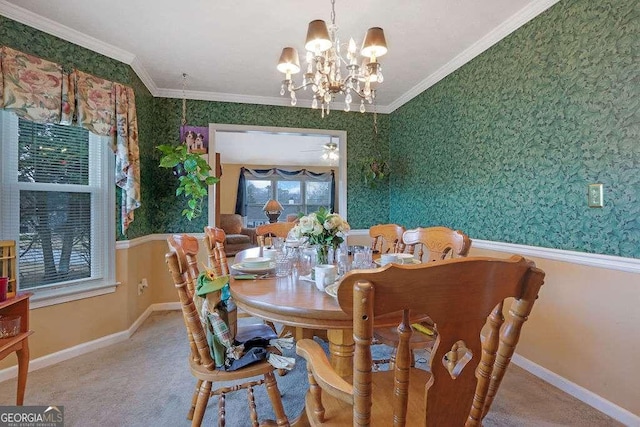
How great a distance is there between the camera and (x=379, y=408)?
1.06 metres

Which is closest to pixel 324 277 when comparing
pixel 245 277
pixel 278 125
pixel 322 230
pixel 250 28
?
pixel 322 230

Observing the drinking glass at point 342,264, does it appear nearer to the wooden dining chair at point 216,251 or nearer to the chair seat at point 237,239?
the wooden dining chair at point 216,251

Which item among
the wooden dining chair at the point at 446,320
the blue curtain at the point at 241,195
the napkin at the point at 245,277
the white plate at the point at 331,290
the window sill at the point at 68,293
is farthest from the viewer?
the blue curtain at the point at 241,195

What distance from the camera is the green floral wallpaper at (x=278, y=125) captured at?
3.73 m

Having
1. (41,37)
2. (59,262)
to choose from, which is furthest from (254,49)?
(59,262)

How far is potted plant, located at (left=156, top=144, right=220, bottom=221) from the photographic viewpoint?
10.6ft

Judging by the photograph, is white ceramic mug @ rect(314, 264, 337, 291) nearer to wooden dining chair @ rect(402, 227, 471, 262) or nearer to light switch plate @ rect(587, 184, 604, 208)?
wooden dining chair @ rect(402, 227, 471, 262)

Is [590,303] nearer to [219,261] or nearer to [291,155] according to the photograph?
[219,261]

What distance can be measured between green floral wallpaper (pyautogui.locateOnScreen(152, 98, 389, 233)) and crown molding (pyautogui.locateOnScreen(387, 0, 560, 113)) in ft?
2.63

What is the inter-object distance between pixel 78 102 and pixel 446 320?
9.52ft

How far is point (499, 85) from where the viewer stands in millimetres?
2527

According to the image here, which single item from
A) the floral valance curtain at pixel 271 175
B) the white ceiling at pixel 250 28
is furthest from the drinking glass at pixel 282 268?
the floral valance curtain at pixel 271 175

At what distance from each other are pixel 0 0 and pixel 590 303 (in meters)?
4.07

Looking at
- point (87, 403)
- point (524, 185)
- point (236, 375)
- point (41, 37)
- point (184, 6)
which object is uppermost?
point (184, 6)
